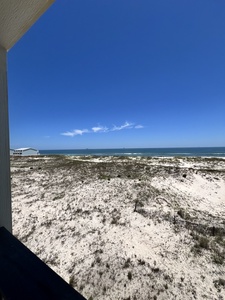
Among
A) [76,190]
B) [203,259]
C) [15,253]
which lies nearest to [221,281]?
[203,259]

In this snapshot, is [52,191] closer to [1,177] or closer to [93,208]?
[93,208]

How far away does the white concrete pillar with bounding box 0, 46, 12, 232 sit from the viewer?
→ 1.07 m

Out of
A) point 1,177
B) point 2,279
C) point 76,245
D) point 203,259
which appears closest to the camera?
point 2,279

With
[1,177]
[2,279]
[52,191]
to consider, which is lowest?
[52,191]

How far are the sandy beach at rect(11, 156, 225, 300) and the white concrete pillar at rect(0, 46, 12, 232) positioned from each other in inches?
114

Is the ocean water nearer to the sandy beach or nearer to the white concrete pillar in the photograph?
the sandy beach

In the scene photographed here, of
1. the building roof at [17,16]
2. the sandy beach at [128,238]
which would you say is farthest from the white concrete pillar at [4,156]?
the sandy beach at [128,238]

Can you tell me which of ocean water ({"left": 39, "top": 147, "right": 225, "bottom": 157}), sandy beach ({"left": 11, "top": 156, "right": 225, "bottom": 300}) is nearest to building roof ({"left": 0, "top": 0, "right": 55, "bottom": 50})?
sandy beach ({"left": 11, "top": 156, "right": 225, "bottom": 300})

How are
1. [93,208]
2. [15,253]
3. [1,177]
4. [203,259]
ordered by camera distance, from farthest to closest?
[93,208]
[203,259]
[1,177]
[15,253]

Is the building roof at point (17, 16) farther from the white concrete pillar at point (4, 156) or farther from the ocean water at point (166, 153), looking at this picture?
the ocean water at point (166, 153)

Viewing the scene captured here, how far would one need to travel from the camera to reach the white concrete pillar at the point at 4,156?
1.07 m

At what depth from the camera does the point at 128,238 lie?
4660mm

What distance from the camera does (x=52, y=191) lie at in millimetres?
8578

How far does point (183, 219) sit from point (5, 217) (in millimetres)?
6095
